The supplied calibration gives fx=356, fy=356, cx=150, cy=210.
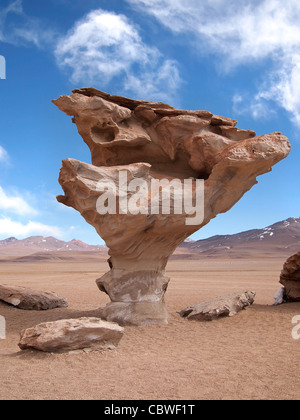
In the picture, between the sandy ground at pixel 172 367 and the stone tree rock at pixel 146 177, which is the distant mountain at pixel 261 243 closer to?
the stone tree rock at pixel 146 177

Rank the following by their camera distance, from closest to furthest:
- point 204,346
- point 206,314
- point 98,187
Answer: point 204,346 → point 98,187 → point 206,314

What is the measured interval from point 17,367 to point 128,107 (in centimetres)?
745

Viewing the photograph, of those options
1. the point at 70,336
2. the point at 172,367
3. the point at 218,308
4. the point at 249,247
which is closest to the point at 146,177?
the point at 218,308

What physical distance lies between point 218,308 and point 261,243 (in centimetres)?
9617

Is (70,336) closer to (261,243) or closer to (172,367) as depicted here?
(172,367)

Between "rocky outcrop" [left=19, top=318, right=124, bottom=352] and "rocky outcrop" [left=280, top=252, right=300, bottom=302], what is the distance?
24.4ft

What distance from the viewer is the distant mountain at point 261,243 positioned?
293ft

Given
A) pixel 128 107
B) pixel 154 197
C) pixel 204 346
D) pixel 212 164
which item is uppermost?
pixel 128 107

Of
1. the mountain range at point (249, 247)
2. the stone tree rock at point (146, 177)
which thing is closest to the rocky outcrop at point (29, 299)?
the stone tree rock at point (146, 177)

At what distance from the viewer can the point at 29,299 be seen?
12.3 m

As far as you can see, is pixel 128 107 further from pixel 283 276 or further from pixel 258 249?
pixel 258 249

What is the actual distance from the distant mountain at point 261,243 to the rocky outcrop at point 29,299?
3027 inches
